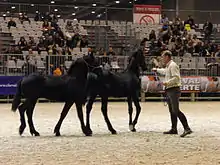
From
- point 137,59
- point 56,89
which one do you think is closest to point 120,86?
point 137,59

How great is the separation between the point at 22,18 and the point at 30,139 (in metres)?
19.8

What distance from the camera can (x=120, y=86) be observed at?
11.9 m

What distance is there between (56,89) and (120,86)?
1895 millimetres

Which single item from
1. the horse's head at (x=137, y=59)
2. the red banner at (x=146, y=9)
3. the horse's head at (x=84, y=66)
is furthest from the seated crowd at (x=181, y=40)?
the horse's head at (x=84, y=66)

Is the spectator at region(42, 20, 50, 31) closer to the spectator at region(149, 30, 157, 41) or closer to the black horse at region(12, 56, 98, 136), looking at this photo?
the spectator at region(149, 30, 157, 41)

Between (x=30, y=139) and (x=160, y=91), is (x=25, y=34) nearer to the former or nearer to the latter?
(x=160, y=91)

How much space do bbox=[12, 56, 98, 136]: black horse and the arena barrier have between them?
11015 millimetres

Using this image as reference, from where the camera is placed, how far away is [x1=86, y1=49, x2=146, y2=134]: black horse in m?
11.5

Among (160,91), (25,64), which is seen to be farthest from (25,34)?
(160,91)

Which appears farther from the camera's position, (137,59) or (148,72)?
(148,72)

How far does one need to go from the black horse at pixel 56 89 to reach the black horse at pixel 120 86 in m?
0.47

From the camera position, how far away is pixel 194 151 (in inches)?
331

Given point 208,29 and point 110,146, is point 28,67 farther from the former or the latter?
point 110,146

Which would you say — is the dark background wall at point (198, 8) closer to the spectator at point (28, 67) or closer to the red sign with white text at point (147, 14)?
the red sign with white text at point (147, 14)
